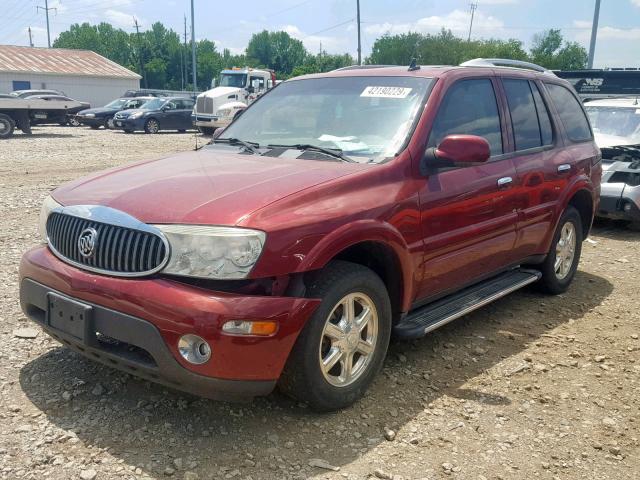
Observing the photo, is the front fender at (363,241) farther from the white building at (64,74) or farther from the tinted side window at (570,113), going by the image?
the white building at (64,74)

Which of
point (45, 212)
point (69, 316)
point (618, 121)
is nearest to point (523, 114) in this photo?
point (45, 212)

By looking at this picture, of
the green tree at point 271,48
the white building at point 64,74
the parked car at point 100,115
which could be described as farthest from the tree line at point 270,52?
the parked car at point 100,115

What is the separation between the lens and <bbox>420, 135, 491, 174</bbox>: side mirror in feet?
12.1

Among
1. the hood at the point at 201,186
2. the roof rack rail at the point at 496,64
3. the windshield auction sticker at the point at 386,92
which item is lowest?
the hood at the point at 201,186

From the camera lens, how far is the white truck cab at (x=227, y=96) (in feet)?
85.9

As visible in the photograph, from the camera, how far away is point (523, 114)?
493 cm

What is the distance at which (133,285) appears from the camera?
2.93 metres

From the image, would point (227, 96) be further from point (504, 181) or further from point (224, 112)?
point (504, 181)

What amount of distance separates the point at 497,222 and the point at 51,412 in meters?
3.04

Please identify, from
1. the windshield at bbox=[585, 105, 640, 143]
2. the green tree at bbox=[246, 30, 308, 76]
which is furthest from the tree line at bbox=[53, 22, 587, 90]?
the windshield at bbox=[585, 105, 640, 143]

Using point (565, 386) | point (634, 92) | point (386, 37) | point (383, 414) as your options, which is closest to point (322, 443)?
point (383, 414)

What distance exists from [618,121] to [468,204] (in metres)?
7.15

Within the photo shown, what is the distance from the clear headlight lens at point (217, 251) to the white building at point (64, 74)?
5287cm

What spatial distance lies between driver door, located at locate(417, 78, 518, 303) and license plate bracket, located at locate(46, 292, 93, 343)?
6.23 ft
